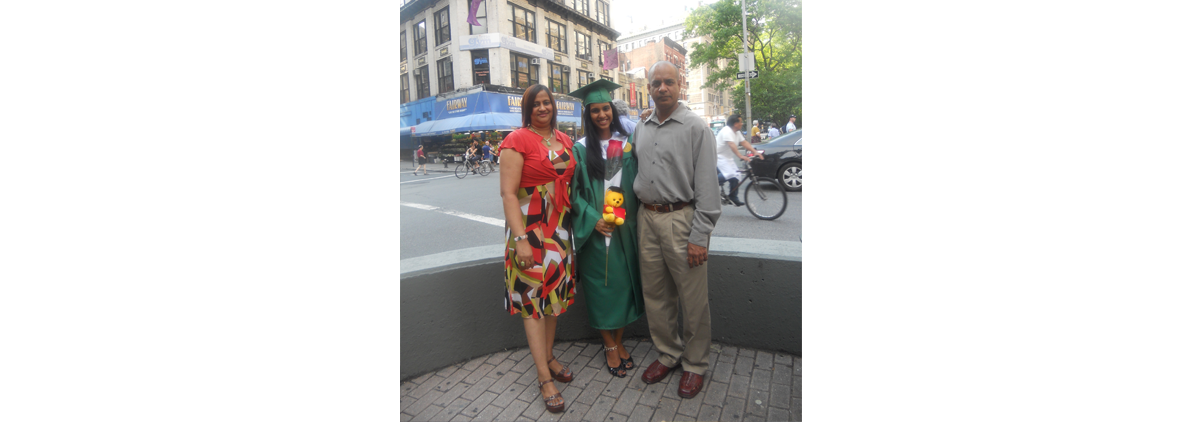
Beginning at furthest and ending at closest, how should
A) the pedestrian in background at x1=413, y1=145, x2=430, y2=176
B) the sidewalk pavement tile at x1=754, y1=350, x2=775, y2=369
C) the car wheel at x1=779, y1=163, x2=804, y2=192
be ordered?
the car wheel at x1=779, y1=163, x2=804, y2=192, the sidewalk pavement tile at x1=754, y1=350, x2=775, y2=369, the pedestrian in background at x1=413, y1=145, x2=430, y2=176

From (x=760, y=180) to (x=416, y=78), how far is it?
449 cm

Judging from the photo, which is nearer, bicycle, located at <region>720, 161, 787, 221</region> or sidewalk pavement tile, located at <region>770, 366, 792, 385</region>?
sidewalk pavement tile, located at <region>770, 366, 792, 385</region>

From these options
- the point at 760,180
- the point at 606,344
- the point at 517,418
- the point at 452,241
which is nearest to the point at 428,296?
the point at 517,418

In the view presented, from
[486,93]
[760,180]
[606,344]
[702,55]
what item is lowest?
[606,344]

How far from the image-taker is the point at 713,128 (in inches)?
85.3

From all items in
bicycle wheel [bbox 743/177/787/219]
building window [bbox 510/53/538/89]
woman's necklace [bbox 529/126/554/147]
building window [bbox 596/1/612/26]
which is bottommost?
bicycle wheel [bbox 743/177/787/219]

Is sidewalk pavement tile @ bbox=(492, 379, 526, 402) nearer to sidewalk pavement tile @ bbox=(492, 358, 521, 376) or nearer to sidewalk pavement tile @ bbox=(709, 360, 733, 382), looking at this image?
sidewalk pavement tile @ bbox=(492, 358, 521, 376)

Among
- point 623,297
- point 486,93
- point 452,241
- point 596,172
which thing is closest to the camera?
point 486,93

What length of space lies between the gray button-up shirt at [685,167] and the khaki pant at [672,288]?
0.26ft

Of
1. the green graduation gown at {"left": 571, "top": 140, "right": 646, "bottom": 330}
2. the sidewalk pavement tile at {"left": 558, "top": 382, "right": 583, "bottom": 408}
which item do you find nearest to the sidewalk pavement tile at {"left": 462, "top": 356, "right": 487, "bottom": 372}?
the sidewalk pavement tile at {"left": 558, "top": 382, "right": 583, "bottom": 408}

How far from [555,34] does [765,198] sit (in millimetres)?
4236

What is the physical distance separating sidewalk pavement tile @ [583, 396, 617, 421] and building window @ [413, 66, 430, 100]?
58.3 inches

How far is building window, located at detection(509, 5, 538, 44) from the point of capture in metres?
1.90

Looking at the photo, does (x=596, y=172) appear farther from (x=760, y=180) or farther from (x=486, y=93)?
(x=760, y=180)
